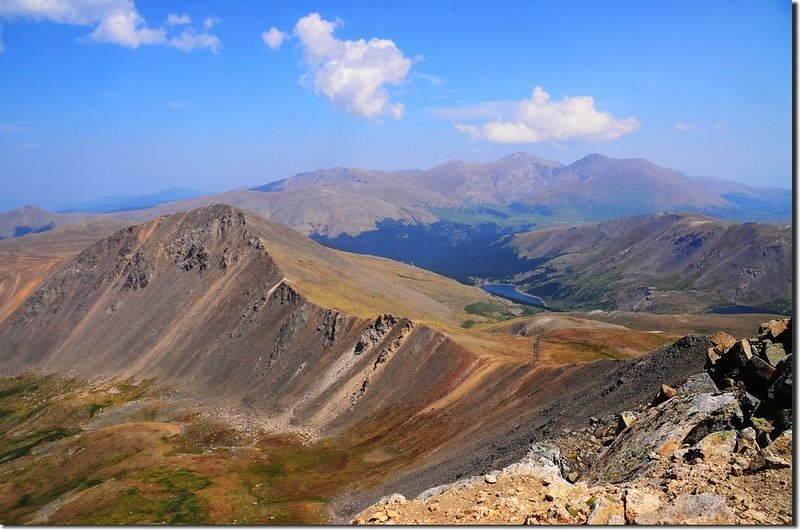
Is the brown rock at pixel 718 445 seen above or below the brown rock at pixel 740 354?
below

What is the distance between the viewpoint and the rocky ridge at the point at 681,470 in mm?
20156

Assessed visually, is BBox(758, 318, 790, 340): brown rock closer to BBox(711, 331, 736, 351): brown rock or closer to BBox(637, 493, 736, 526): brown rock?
BBox(711, 331, 736, 351): brown rock

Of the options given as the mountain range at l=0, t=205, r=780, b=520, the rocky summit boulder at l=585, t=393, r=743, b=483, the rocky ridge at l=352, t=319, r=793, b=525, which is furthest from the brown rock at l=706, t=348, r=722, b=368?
the mountain range at l=0, t=205, r=780, b=520

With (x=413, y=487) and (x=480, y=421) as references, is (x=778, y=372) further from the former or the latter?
(x=480, y=421)

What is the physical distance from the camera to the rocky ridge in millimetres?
20156

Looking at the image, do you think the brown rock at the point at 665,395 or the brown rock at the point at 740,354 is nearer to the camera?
the brown rock at the point at 740,354

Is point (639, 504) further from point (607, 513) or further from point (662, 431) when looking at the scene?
point (662, 431)

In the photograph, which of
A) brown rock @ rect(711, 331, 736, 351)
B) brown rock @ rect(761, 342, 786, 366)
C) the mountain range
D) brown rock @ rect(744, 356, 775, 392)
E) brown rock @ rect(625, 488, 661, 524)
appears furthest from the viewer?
the mountain range

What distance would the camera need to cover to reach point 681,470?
78.1 ft

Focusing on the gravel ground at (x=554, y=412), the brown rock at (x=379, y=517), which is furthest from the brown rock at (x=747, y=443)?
the gravel ground at (x=554, y=412)

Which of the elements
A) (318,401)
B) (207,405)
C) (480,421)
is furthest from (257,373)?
(480,421)

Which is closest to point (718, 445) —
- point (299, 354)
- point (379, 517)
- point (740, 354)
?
point (740, 354)

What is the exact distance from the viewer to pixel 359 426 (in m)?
89.4

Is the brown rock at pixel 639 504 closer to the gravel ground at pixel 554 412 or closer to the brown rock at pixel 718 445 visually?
the brown rock at pixel 718 445
